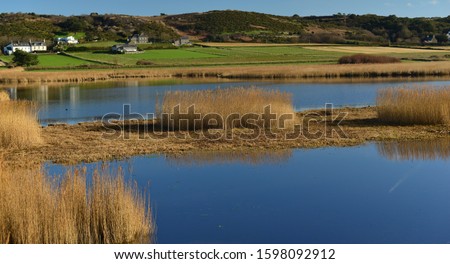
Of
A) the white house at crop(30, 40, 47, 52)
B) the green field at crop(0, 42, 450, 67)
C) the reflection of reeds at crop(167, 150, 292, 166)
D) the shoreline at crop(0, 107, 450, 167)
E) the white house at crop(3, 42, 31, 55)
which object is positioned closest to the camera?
the reflection of reeds at crop(167, 150, 292, 166)

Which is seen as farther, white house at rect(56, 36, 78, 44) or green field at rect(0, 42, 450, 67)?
white house at rect(56, 36, 78, 44)

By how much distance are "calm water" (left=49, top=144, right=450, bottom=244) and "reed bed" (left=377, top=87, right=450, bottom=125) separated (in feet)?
10.4

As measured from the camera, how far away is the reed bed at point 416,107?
49.9ft

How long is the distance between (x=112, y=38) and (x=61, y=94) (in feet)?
238

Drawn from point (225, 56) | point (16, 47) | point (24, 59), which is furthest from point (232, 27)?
point (24, 59)

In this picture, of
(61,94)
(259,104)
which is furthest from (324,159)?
(61,94)

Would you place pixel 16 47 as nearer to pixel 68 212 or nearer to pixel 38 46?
pixel 38 46

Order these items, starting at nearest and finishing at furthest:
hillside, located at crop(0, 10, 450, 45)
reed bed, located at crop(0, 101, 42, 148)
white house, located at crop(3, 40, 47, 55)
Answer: reed bed, located at crop(0, 101, 42, 148)
white house, located at crop(3, 40, 47, 55)
hillside, located at crop(0, 10, 450, 45)

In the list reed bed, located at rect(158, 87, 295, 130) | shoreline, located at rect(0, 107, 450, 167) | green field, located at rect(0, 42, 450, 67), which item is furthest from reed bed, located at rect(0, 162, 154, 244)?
green field, located at rect(0, 42, 450, 67)

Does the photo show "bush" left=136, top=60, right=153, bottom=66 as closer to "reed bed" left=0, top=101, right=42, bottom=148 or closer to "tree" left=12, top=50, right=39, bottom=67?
"tree" left=12, top=50, right=39, bottom=67

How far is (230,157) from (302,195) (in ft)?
11.0

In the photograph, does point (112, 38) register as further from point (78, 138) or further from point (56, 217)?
point (56, 217)

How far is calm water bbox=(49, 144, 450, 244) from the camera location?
688cm

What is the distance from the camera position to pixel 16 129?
12.8 m
